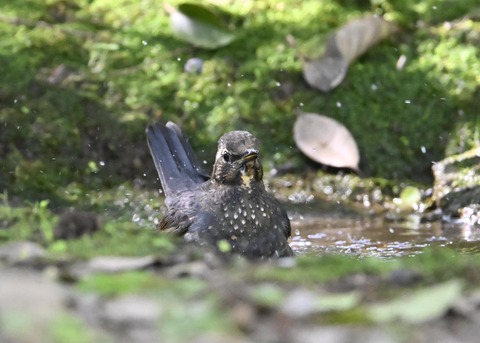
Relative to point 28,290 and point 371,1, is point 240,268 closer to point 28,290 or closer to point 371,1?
point 28,290

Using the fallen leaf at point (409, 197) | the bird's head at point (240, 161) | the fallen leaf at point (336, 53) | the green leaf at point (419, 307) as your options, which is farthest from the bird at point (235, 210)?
the green leaf at point (419, 307)

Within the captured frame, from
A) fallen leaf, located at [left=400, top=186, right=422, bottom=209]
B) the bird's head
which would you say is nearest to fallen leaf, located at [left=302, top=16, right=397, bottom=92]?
fallen leaf, located at [left=400, top=186, right=422, bottom=209]

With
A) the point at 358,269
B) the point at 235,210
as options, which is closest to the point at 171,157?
the point at 235,210

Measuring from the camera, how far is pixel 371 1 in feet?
27.1

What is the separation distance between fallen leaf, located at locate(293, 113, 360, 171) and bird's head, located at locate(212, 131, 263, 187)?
163 cm

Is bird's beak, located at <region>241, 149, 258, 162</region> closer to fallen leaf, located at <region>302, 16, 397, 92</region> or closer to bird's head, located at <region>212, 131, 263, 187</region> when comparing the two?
bird's head, located at <region>212, 131, 263, 187</region>

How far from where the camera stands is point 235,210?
582cm

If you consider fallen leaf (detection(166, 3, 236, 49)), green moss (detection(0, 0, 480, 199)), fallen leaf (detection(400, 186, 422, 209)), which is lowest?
fallen leaf (detection(400, 186, 422, 209))

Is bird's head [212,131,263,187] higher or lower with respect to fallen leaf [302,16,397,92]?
lower

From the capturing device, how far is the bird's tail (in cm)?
691

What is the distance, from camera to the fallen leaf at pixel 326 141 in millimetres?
7629

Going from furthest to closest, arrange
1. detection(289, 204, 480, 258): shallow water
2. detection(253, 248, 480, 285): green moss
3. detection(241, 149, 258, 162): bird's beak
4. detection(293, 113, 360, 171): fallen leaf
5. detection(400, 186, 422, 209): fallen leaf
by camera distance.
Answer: detection(293, 113, 360, 171): fallen leaf, detection(400, 186, 422, 209): fallen leaf, detection(289, 204, 480, 258): shallow water, detection(241, 149, 258, 162): bird's beak, detection(253, 248, 480, 285): green moss

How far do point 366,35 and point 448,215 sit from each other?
1.59 m

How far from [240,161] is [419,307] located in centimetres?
326
